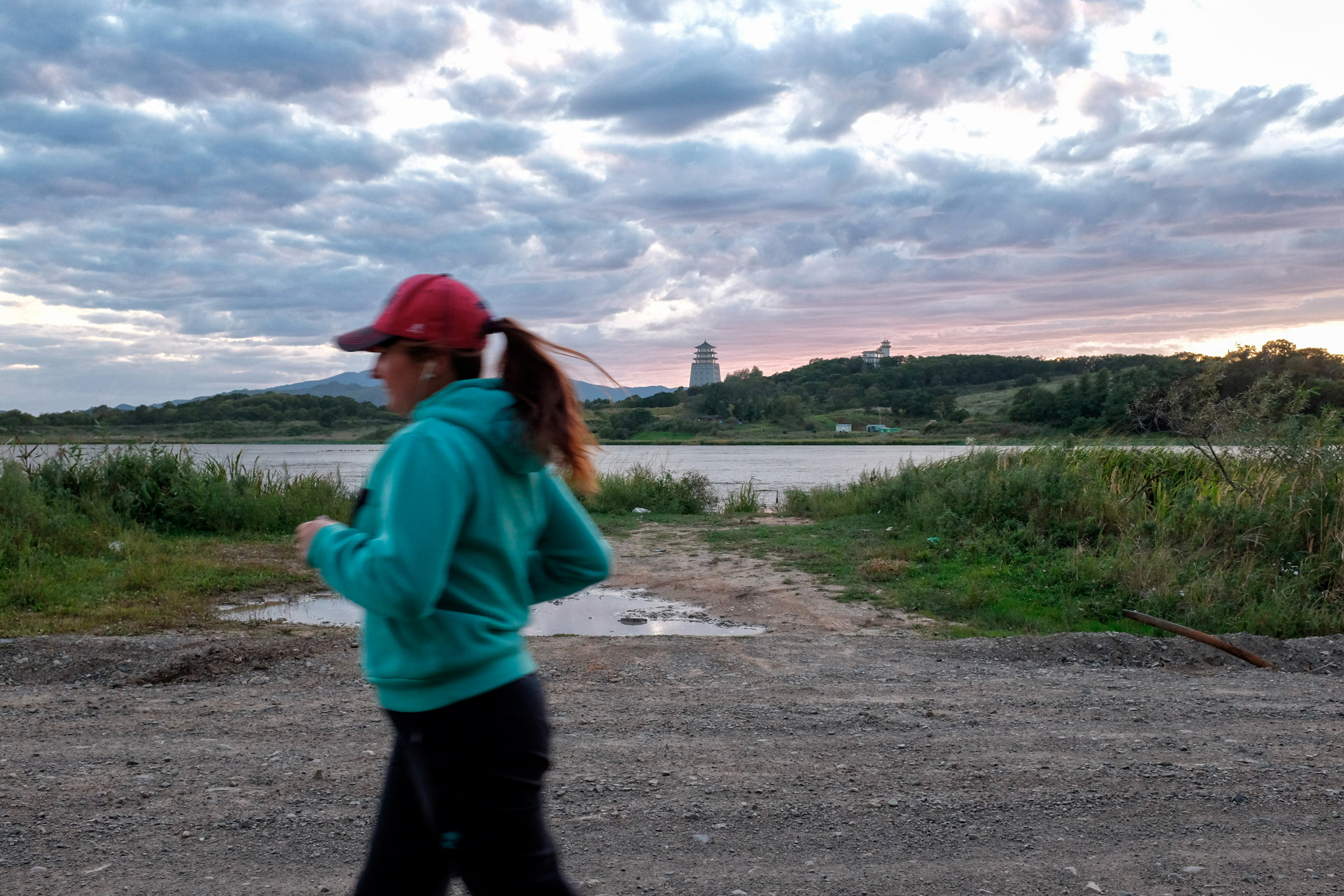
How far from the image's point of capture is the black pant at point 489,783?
5.72 ft

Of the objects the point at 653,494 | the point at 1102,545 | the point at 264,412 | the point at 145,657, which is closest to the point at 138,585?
the point at 145,657

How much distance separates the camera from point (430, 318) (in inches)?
72.1

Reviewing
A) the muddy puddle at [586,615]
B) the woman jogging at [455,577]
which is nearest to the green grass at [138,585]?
the muddy puddle at [586,615]

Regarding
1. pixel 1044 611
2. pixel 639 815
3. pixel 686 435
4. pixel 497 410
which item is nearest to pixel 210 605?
pixel 639 815

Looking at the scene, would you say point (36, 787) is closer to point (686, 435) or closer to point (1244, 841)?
point (1244, 841)

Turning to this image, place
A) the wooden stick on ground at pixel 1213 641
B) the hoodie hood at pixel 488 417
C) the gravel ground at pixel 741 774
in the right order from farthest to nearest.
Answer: the wooden stick on ground at pixel 1213 641 → the gravel ground at pixel 741 774 → the hoodie hood at pixel 488 417

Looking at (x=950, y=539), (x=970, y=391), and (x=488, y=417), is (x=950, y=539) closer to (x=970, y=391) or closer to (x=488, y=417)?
(x=488, y=417)

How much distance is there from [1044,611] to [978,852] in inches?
242

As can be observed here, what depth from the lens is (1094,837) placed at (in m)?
3.45

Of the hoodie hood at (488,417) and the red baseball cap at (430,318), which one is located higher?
the red baseball cap at (430,318)

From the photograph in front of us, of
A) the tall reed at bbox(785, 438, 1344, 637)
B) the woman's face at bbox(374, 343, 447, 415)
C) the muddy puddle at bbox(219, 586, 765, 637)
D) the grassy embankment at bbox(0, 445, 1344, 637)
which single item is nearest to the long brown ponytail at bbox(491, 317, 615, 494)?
the woman's face at bbox(374, 343, 447, 415)

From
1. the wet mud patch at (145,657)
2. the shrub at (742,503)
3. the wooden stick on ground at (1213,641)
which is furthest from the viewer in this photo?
the shrub at (742,503)

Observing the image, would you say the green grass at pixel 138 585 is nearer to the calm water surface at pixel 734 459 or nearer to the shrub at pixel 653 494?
the calm water surface at pixel 734 459

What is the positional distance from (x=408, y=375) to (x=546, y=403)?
29cm
